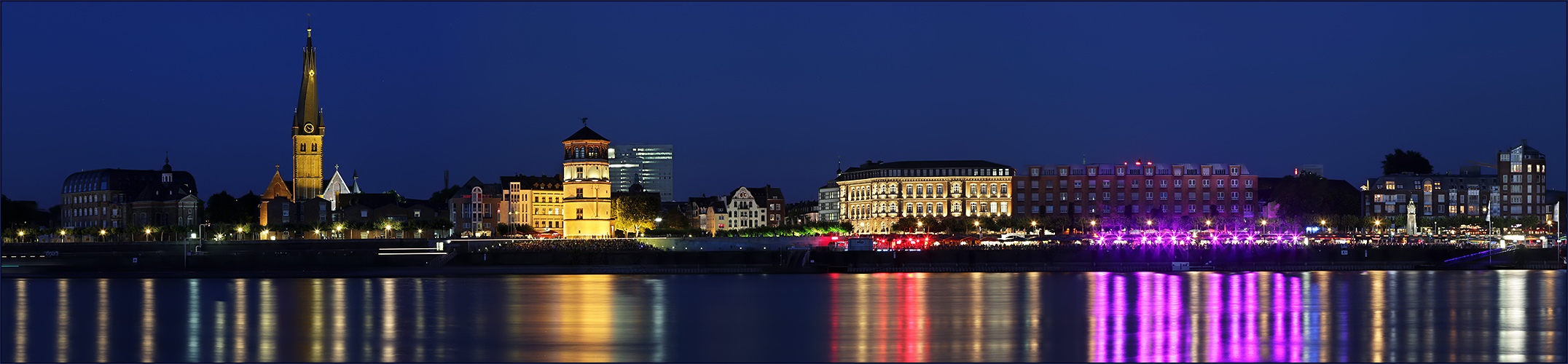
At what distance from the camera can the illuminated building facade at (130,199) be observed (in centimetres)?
15875

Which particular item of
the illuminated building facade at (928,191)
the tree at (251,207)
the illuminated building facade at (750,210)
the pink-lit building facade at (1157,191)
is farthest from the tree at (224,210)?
the pink-lit building facade at (1157,191)

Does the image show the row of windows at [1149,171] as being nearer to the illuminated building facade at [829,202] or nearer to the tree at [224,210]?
the illuminated building facade at [829,202]

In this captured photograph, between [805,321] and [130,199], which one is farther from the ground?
[130,199]

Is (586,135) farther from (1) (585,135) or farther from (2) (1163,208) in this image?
(2) (1163,208)

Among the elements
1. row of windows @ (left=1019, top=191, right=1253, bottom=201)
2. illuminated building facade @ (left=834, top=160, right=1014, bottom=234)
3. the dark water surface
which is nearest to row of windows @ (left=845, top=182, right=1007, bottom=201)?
illuminated building facade @ (left=834, top=160, right=1014, bottom=234)

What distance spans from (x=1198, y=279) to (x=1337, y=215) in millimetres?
77562

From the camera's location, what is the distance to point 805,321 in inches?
1575

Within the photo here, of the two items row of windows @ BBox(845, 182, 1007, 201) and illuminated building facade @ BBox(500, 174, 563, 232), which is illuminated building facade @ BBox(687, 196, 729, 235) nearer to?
row of windows @ BBox(845, 182, 1007, 201)

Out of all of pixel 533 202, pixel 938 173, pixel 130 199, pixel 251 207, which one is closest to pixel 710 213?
pixel 938 173

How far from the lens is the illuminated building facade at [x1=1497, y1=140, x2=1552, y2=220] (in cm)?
13750

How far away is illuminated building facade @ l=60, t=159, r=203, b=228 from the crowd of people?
259 ft

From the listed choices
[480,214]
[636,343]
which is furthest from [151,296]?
[480,214]

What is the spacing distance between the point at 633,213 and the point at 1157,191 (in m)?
58.8

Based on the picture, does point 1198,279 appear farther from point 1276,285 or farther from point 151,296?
point 151,296
